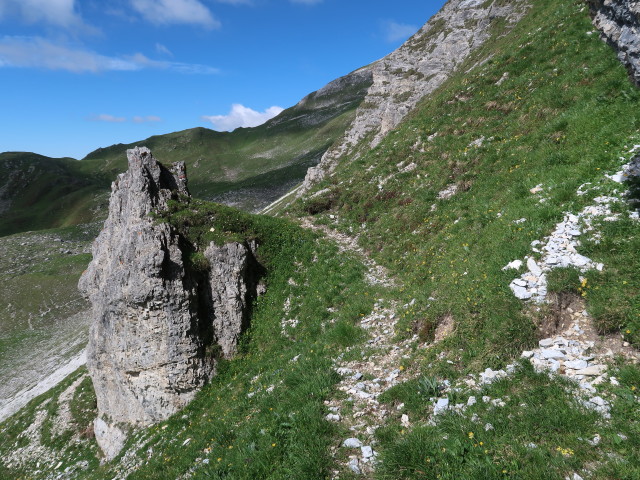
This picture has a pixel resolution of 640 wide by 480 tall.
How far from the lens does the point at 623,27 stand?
22.8 ft

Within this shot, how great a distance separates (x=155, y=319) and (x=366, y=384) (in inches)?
598

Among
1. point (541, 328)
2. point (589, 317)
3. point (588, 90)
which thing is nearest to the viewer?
point (589, 317)

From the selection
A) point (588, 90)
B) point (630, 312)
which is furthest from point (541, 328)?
point (588, 90)

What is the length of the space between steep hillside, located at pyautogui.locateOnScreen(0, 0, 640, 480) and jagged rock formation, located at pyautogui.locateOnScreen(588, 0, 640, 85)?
16.8 ft

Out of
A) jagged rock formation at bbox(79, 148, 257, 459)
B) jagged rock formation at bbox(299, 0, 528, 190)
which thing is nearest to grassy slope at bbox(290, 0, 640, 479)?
jagged rock formation at bbox(79, 148, 257, 459)

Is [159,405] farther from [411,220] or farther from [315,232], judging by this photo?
[411,220]

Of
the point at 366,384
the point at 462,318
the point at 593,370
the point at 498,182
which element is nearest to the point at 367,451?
the point at 366,384

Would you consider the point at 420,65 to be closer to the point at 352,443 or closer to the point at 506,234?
the point at 506,234

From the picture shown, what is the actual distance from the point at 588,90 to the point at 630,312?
1474cm

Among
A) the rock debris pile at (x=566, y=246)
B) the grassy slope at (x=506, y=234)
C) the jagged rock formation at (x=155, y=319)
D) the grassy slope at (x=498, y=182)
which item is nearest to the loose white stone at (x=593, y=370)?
the grassy slope at (x=506, y=234)

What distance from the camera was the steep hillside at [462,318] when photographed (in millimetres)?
7449

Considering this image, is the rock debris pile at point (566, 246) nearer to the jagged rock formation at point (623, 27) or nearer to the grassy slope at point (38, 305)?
the jagged rock formation at point (623, 27)

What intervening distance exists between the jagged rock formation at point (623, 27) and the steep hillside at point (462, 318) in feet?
16.8

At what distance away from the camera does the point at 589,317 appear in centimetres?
886
